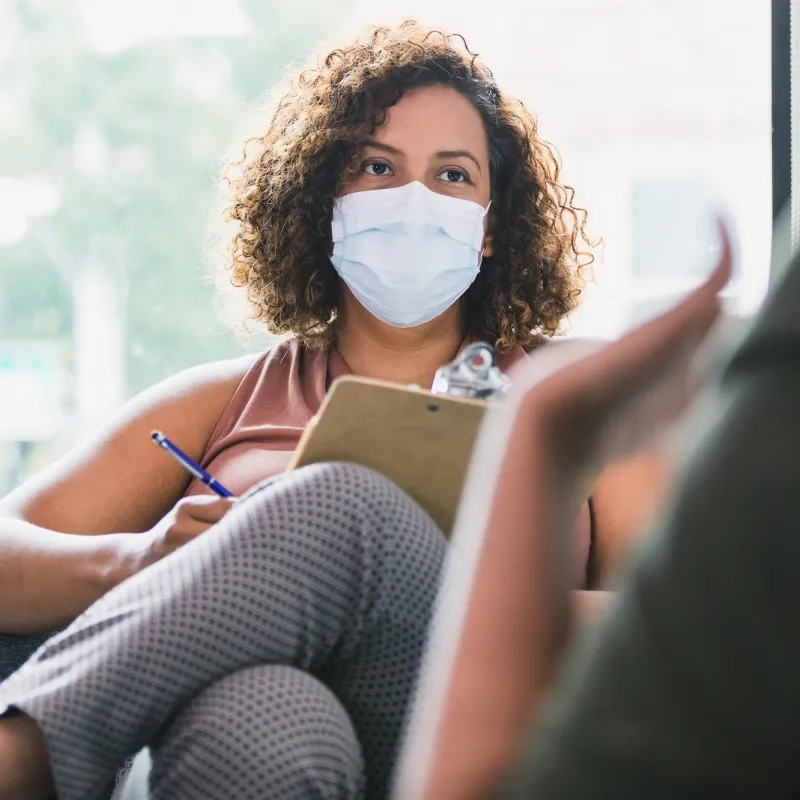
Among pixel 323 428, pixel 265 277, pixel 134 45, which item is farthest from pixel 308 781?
pixel 134 45

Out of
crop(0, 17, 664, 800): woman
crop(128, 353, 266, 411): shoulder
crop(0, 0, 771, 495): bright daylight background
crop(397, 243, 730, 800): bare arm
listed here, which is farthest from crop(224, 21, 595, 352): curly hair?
crop(0, 0, 771, 495): bright daylight background

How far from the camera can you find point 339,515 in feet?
2.75

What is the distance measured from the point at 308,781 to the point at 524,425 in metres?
0.49

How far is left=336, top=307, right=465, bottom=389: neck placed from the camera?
1566mm

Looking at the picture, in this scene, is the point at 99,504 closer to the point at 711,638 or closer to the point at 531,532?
the point at 531,532

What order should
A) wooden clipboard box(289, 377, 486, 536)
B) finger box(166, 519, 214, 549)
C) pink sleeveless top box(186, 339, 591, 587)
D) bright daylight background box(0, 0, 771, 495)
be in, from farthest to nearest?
bright daylight background box(0, 0, 771, 495)
pink sleeveless top box(186, 339, 591, 587)
finger box(166, 519, 214, 549)
wooden clipboard box(289, 377, 486, 536)

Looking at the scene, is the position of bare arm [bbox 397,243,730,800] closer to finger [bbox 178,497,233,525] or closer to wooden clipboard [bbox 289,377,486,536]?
wooden clipboard [bbox 289,377,486,536]

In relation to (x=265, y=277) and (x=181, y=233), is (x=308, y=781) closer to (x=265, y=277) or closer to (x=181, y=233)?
(x=265, y=277)

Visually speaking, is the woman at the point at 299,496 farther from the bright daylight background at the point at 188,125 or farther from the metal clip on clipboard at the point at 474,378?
the bright daylight background at the point at 188,125

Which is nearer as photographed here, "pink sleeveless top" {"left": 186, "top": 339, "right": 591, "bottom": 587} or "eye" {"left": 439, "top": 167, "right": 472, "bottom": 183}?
"pink sleeveless top" {"left": 186, "top": 339, "right": 591, "bottom": 587}

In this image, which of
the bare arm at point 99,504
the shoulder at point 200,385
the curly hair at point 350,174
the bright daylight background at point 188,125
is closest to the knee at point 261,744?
the bare arm at point 99,504

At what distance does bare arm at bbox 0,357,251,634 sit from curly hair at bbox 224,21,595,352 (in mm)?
206

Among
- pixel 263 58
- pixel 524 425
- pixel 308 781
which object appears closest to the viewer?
pixel 524 425

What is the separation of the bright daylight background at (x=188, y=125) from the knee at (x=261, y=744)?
2.49 metres
